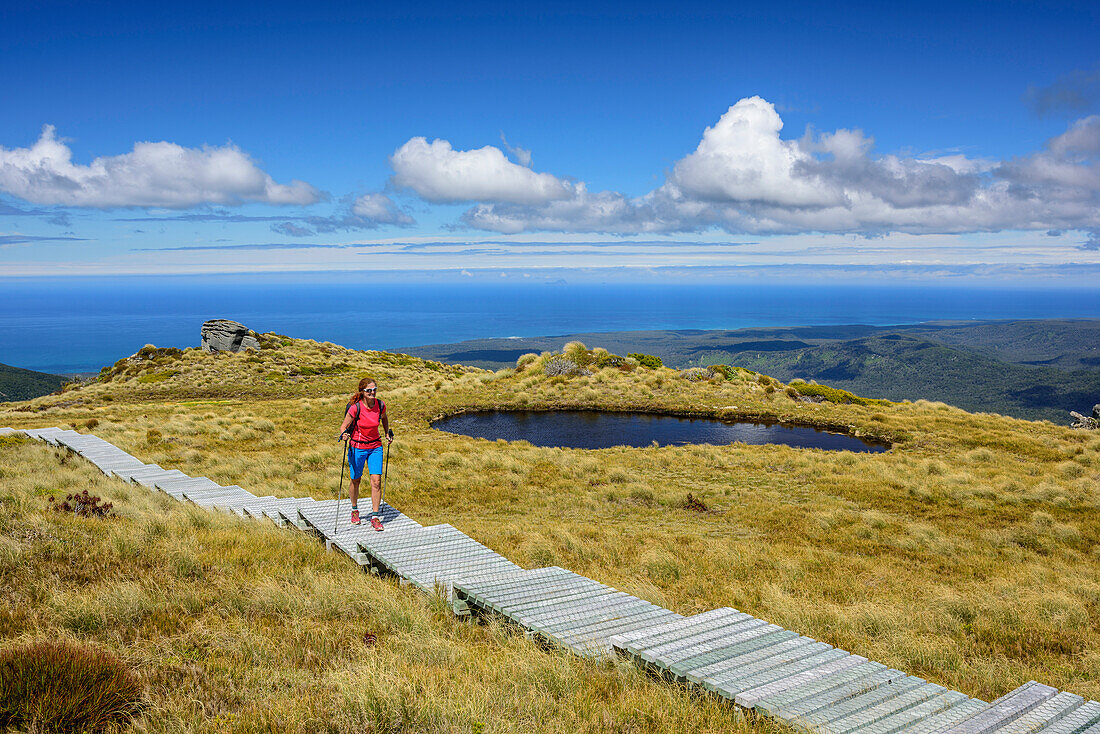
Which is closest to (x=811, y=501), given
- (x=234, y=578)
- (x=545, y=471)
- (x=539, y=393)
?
(x=545, y=471)

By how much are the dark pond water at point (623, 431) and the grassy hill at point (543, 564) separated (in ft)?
8.32

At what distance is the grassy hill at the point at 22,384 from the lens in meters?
89.6

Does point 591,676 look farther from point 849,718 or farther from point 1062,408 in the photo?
point 1062,408

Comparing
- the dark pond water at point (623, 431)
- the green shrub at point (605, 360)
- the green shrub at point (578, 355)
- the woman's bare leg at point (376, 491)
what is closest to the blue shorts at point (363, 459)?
the woman's bare leg at point (376, 491)

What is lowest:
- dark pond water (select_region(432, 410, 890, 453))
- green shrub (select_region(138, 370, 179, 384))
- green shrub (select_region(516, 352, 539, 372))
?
dark pond water (select_region(432, 410, 890, 453))

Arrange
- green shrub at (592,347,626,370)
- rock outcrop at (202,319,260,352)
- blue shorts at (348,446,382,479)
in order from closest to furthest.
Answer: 1. blue shorts at (348,446,382,479)
2. green shrub at (592,347,626,370)
3. rock outcrop at (202,319,260,352)

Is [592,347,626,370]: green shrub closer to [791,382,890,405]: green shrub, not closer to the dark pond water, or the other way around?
the dark pond water

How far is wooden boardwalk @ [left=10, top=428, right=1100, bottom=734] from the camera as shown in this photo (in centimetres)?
370

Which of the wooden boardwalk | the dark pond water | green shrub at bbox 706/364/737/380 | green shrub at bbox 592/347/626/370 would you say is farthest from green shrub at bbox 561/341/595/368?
the wooden boardwalk

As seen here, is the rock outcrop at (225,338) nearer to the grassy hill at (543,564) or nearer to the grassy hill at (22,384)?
the grassy hill at (543,564)

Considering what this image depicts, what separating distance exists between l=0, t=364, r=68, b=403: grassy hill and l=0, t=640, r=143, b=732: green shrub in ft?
370

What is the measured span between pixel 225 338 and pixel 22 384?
2961 inches

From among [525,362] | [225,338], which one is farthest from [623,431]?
[225,338]

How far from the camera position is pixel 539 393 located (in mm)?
32562
